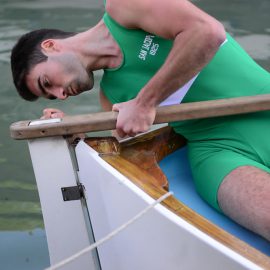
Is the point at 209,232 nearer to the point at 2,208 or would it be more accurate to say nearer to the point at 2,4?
the point at 2,208

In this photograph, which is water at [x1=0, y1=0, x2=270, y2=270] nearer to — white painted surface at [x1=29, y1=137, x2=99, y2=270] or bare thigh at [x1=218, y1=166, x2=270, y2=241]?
white painted surface at [x1=29, y1=137, x2=99, y2=270]

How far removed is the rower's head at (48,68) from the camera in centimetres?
184

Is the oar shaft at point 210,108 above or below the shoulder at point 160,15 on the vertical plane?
below

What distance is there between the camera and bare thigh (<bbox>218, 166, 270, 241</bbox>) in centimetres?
157

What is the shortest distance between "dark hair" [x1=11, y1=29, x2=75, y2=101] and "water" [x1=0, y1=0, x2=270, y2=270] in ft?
3.02

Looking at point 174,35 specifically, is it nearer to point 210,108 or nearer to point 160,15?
point 160,15

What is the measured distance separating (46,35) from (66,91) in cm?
20

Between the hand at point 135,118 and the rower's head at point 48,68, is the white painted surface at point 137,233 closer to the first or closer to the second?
the hand at point 135,118

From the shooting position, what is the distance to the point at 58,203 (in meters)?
1.83

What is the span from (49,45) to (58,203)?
0.49 metres

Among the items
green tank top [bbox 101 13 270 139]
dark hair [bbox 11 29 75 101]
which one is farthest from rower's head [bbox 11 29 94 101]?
green tank top [bbox 101 13 270 139]

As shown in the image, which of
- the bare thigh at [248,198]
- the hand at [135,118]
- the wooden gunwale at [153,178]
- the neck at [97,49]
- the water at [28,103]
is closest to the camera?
→ the wooden gunwale at [153,178]

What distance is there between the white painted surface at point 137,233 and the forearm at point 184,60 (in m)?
0.24

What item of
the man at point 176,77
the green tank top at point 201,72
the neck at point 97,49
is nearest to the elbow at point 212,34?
the man at point 176,77
